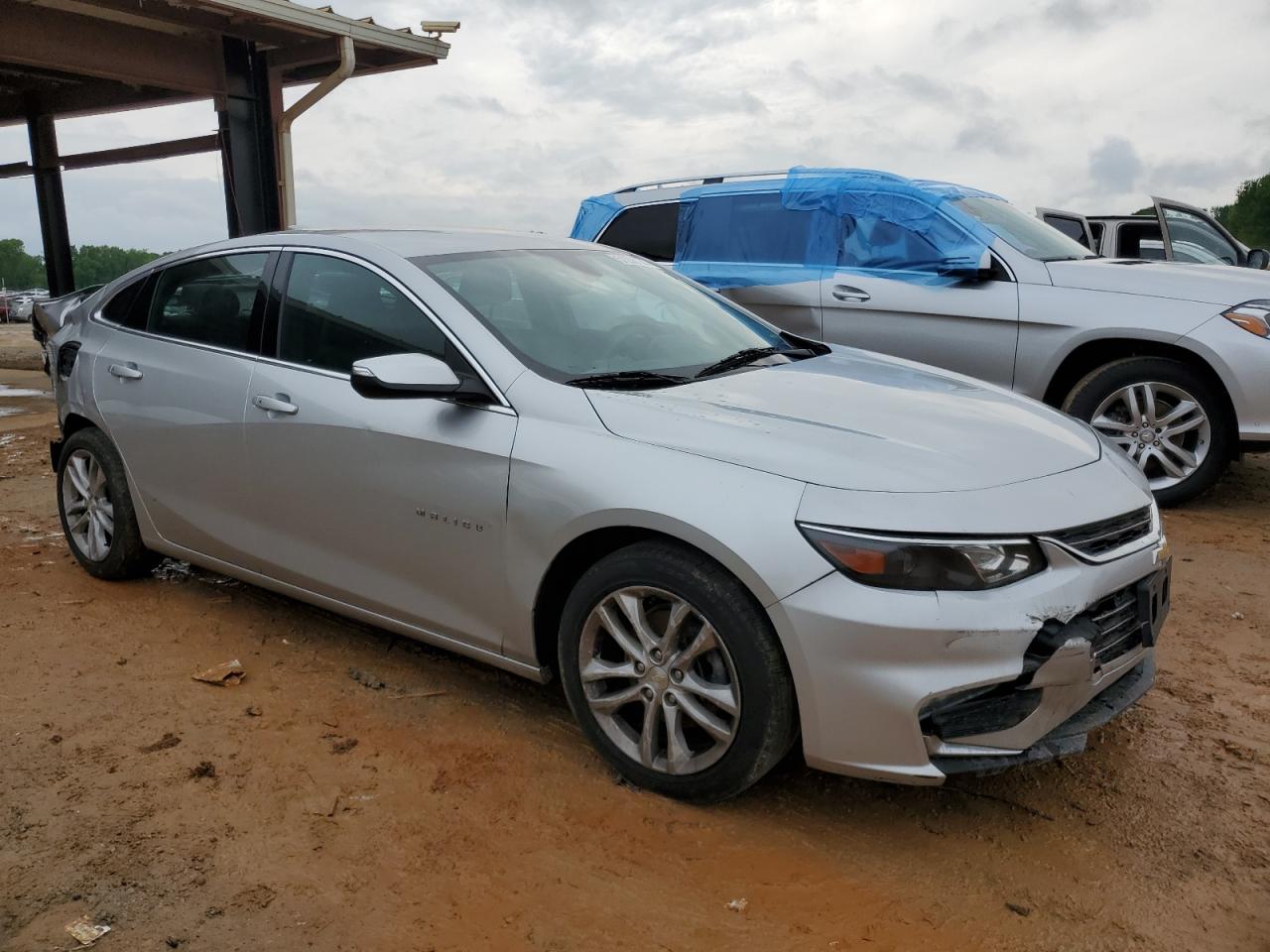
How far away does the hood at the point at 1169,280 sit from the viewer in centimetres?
592

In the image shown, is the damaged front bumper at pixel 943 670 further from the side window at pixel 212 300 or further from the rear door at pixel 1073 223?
the rear door at pixel 1073 223

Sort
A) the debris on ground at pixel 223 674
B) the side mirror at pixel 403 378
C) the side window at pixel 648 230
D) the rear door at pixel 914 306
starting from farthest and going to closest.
Answer: 1. the side window at pixel 648 230
2. the rear door at pixel 914 306
3. the debris on ground at pixel 223 674
4. the side mirror at pixel 403 378

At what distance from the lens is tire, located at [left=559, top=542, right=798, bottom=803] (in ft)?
8.90

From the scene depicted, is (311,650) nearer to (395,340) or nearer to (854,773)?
(395,340)

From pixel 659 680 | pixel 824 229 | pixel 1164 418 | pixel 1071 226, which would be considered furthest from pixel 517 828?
pixel 1071 226

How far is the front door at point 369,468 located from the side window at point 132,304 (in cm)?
102

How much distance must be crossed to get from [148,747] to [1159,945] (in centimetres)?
286

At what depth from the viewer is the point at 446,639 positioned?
11.4 ft

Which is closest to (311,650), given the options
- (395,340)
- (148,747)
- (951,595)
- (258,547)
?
(258,547)

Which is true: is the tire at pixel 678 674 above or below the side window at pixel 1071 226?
below

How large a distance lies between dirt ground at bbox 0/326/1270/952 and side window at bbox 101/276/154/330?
1.46 meters

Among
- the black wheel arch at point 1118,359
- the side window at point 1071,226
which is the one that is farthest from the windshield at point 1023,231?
the side window at point 1071,226

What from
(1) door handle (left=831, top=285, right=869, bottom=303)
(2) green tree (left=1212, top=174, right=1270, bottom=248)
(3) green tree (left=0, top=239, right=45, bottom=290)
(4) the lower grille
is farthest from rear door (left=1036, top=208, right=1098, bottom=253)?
(3) green tree (left=0, top=239, right=45, bottom=290)

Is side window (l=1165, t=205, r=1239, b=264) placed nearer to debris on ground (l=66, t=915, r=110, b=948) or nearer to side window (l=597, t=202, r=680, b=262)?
side window (l=597, t=202, r=680, b=262)
